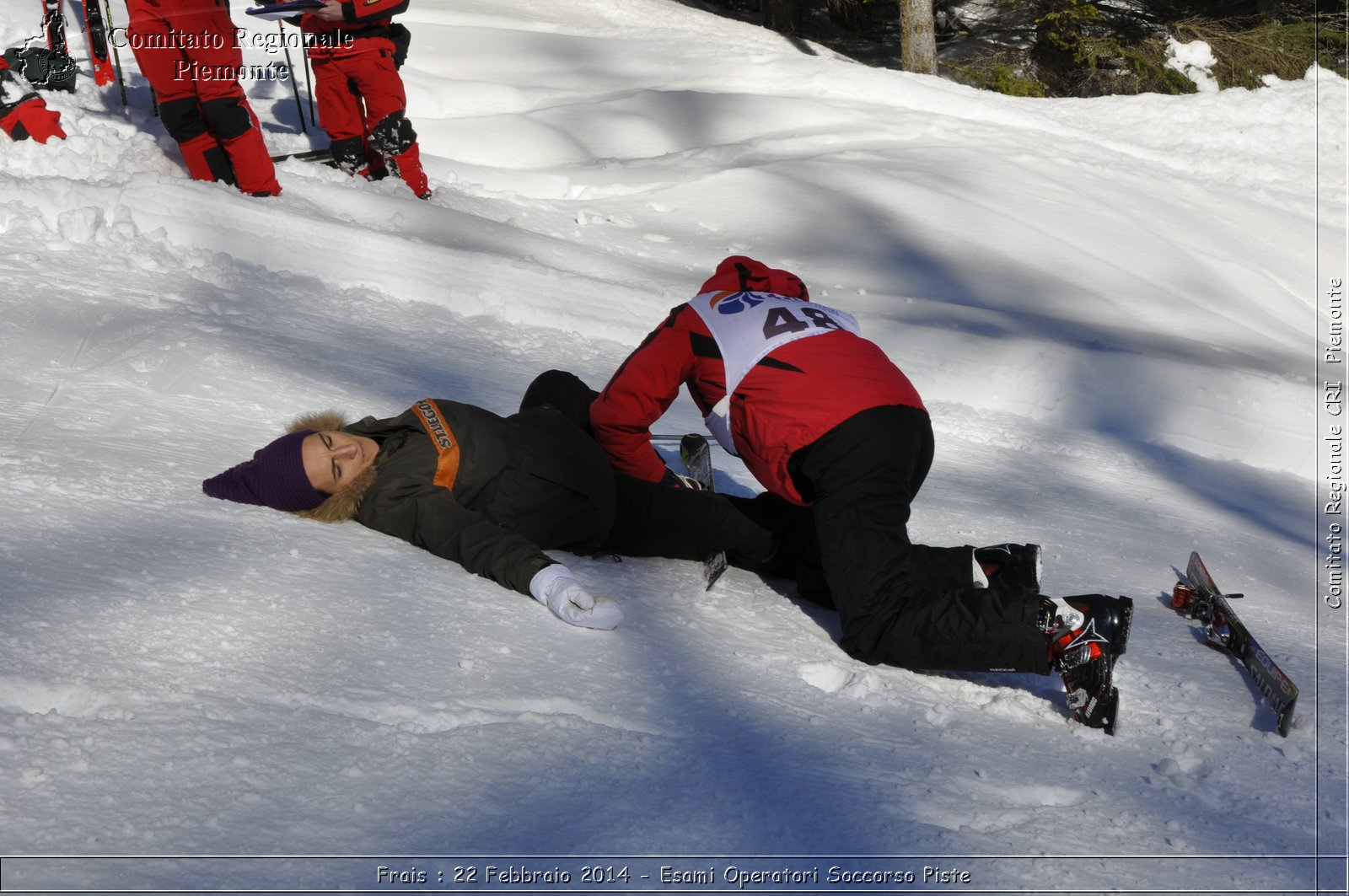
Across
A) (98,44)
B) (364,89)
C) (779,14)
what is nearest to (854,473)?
(364,89)

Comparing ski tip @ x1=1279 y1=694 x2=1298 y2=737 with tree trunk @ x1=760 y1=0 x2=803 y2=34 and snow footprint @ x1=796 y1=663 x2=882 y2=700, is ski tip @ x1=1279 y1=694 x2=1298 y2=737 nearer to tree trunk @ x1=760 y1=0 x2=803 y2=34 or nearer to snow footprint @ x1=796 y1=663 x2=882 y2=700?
snow footprint @ x1=796 y1=663 x2=882 y2=700

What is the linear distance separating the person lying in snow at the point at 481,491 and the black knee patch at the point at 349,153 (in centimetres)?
330

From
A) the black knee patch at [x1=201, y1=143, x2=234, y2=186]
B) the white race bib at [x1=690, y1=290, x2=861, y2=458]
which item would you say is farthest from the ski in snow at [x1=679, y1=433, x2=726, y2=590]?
the black knee patch at [x1=201, y1=143, x2=234, y2=186]

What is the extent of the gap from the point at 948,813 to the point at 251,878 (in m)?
1.13

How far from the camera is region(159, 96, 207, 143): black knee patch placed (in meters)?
4.92

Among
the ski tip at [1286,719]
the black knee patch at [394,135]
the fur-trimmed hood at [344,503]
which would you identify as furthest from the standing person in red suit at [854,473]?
the black knee patch at [394,135]

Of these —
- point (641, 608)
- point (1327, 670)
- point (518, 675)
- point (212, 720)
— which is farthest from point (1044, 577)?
point (212, 720)

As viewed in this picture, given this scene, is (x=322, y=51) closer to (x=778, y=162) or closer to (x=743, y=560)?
(x=778, y=162)

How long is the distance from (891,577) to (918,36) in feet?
36.4

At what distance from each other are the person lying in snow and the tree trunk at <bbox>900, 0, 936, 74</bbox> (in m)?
10.6

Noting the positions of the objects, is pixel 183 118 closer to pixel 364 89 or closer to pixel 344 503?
pixel 364 89

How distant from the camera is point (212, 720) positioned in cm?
188

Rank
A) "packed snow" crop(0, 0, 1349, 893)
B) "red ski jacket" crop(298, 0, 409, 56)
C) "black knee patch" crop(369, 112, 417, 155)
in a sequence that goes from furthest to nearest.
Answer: "black knee patch" crop(369, 112, 417, 155)
"red ski jacket" crop(298, 0, 409, 56)
"packed snow" crop(0, 0, 1349, 893)

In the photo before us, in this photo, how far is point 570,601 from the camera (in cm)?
246
